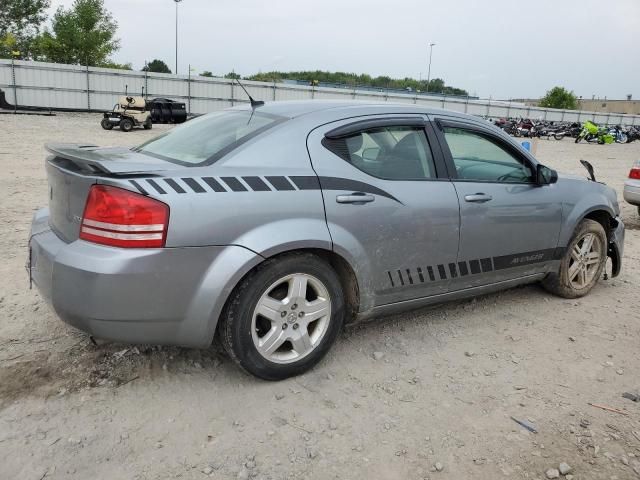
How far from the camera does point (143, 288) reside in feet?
8.24

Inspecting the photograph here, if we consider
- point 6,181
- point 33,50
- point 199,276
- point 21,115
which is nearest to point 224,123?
point 199,276

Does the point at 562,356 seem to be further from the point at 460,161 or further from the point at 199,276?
the point at 199,276

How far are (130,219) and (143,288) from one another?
33cm

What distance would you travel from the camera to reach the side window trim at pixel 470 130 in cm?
358

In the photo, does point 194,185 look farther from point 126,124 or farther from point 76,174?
point 126,124

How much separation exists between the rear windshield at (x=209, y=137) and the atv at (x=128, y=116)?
60.4 feet

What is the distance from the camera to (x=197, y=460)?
238 centimetres

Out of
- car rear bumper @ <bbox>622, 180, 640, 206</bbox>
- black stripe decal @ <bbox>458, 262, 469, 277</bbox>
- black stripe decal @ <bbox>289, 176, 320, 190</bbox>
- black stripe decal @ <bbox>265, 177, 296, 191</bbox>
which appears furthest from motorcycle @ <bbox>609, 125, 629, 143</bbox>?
black stripe decal @ <bbox>265, 177, 296, 191</bbox>

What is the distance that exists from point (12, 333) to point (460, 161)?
321 cm

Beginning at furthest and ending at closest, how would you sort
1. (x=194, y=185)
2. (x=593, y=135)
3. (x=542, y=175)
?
(x=593, y=135)
(x=542, y=175)
(x=194, y=185)

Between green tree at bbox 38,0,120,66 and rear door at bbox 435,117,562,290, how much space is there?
4634cm

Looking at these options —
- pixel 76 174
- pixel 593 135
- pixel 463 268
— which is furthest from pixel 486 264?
pixel 593 135

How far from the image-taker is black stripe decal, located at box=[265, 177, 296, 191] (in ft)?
9.20

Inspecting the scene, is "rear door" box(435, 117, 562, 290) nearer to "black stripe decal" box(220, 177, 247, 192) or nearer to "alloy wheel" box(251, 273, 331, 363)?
"alloy wheel" box(251, 273, 331, 363)
